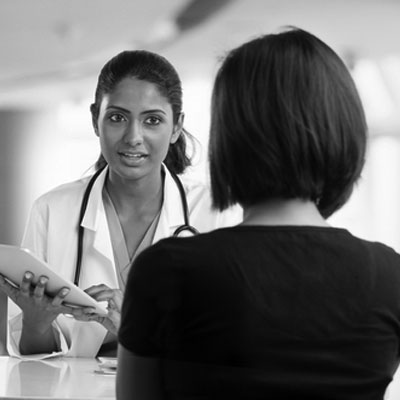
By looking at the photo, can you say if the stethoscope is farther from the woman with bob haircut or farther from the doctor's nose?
the woman with bob haircut

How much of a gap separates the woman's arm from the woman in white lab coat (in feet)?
3.40

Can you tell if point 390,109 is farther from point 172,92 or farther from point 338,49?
point 172,92

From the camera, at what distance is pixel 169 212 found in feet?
7.57

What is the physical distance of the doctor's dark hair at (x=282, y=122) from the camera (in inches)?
39.8

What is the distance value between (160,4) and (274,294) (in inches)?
130

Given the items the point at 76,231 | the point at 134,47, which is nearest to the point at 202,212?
the point at 76,231

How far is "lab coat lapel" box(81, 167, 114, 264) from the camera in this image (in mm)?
2250

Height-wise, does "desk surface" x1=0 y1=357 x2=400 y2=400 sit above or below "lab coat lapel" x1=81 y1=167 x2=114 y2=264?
below

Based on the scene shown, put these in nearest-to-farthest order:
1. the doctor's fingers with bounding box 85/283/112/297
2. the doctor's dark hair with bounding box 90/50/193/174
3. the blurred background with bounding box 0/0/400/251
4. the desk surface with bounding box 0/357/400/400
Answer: the desk surface with bounding box 0/357/400/400 < the doctor's fingers with bounding box 85/283/112/297 < the doctor's dark hair with bounding box 90/50/193/174 < the blurred background with bounding box 0/0/400/251

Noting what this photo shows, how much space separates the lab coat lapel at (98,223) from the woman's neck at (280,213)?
123cm

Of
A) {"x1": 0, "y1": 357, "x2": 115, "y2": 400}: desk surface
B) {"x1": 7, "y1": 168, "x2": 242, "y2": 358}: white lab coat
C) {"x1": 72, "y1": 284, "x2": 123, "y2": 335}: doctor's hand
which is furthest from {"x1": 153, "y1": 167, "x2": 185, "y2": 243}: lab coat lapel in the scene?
{"x1": 0, "y1": 357, "x2": 115, "y2": 400}: desk surface

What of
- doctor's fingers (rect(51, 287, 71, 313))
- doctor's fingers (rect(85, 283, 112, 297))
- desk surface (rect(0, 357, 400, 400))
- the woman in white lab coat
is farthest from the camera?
the woman in white lab coat

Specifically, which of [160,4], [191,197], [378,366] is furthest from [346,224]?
[378,366]

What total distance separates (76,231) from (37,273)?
15.1 inches
